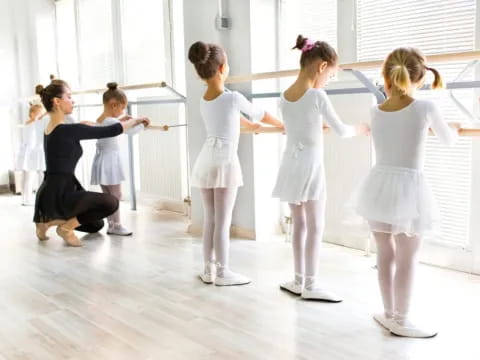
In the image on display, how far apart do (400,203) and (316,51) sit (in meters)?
0.81

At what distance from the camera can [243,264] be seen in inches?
129

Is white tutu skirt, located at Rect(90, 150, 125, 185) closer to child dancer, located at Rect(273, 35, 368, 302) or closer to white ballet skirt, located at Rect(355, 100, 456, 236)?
child dancer, located at Rect(273, 35, 368, 302)

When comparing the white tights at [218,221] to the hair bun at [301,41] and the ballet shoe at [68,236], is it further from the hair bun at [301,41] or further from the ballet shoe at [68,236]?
the ballet shoe at [68,236]

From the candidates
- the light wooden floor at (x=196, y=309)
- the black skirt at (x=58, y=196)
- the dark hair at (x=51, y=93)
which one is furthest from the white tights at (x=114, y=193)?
the dark hair at (x=51, y=93)

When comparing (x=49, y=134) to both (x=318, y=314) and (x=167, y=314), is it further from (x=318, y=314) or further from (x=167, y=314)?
(x=318, y=314)

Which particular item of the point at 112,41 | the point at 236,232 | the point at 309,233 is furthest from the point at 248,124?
the point at 112,41

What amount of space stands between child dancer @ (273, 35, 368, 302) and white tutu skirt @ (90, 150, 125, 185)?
1.80 meters

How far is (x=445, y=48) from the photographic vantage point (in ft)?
9.73

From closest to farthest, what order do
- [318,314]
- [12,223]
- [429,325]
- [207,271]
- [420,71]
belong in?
[420,71], [429,325], [318,314], [207,271], [12,223]

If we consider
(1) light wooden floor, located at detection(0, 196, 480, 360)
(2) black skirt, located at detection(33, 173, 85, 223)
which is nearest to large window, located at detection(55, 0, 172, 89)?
(2) black skirt, located at detection(33, 173, 85, 223)

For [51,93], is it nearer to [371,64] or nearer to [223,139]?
[223,139]

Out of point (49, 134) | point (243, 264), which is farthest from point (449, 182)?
point (49, 134)

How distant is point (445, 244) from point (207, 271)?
4.29 feet

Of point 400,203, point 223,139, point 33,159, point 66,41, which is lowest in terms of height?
point 33,159
